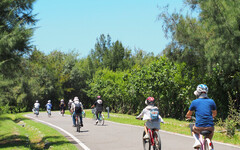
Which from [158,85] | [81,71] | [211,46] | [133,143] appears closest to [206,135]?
[133,143]

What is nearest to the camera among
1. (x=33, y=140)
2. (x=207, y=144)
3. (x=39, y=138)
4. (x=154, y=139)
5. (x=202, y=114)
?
(x=207, y=144)

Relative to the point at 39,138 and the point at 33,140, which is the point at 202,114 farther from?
the point at 39,138

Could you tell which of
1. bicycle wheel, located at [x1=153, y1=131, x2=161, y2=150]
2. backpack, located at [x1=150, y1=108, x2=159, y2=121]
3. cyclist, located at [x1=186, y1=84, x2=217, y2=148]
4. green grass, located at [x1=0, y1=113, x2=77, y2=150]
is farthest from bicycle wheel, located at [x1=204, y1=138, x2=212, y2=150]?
green grass, located at [x1=0, y1=113, x2=77, y2=150]

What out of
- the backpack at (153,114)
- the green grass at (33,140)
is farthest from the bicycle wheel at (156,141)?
the green grass at (33,140)

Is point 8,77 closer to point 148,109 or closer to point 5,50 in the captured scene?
point 5,50

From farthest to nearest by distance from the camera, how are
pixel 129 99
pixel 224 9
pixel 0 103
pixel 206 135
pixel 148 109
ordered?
pixel 129 99 → pixel 224 9 → pixel 0 103 → pixel 148 109 → pixel 206 135

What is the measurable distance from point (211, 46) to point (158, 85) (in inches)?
524

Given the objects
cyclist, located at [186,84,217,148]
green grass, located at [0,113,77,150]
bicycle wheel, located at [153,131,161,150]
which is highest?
cyclist, located at [186,84,217,148]

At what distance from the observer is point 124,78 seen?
42125 mm

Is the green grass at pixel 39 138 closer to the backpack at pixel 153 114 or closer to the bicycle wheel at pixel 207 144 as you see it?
the backpack at pixel 153 114

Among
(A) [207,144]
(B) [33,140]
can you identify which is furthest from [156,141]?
(B) [33,140]

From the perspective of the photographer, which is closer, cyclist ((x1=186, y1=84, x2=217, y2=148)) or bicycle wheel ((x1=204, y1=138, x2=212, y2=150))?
bicycle wheel ((x1=204, y1=138, x2=212, y2=150))

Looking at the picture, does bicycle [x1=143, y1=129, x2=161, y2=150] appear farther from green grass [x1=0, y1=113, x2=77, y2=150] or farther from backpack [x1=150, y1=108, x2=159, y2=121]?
green grass [x1=0, y1=113, x2=77, y2=150]

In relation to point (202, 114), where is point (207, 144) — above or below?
below
